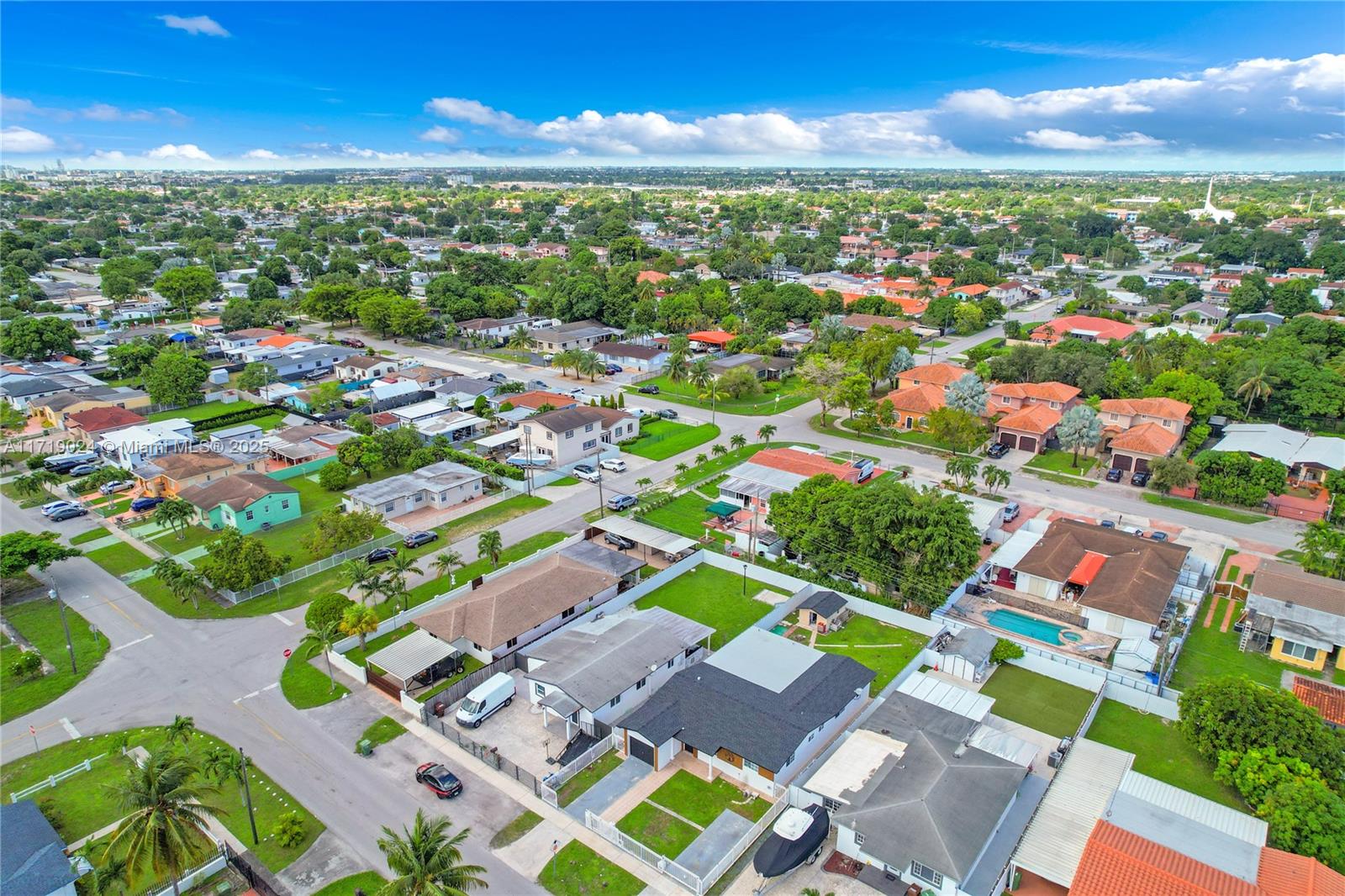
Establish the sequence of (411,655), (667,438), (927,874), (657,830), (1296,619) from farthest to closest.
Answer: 1. (667,438)
2. (1296,619)
3. (411,655)
4. (657,830)
5. (927,874)

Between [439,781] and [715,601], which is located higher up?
[439,781]

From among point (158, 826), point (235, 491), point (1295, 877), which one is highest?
point (158, 826)

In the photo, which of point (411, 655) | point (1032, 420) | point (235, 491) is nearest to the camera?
point (411, 655)

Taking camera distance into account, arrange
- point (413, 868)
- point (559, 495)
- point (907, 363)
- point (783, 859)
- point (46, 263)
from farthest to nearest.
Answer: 1. point (46, 263)
2. point (907, 363)
3. point (559, 495)
4. point (783, 859)
5. point (413, 868)

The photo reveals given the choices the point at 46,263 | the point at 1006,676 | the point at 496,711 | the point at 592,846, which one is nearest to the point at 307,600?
the point at 496,711

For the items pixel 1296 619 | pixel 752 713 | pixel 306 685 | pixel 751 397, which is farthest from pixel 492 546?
pixel 751 397

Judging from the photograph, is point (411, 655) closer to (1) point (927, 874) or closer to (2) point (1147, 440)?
(1) point (927, 874)

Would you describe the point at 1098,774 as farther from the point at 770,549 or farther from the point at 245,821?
the point at 245,821

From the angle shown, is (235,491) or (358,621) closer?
(358,621)
